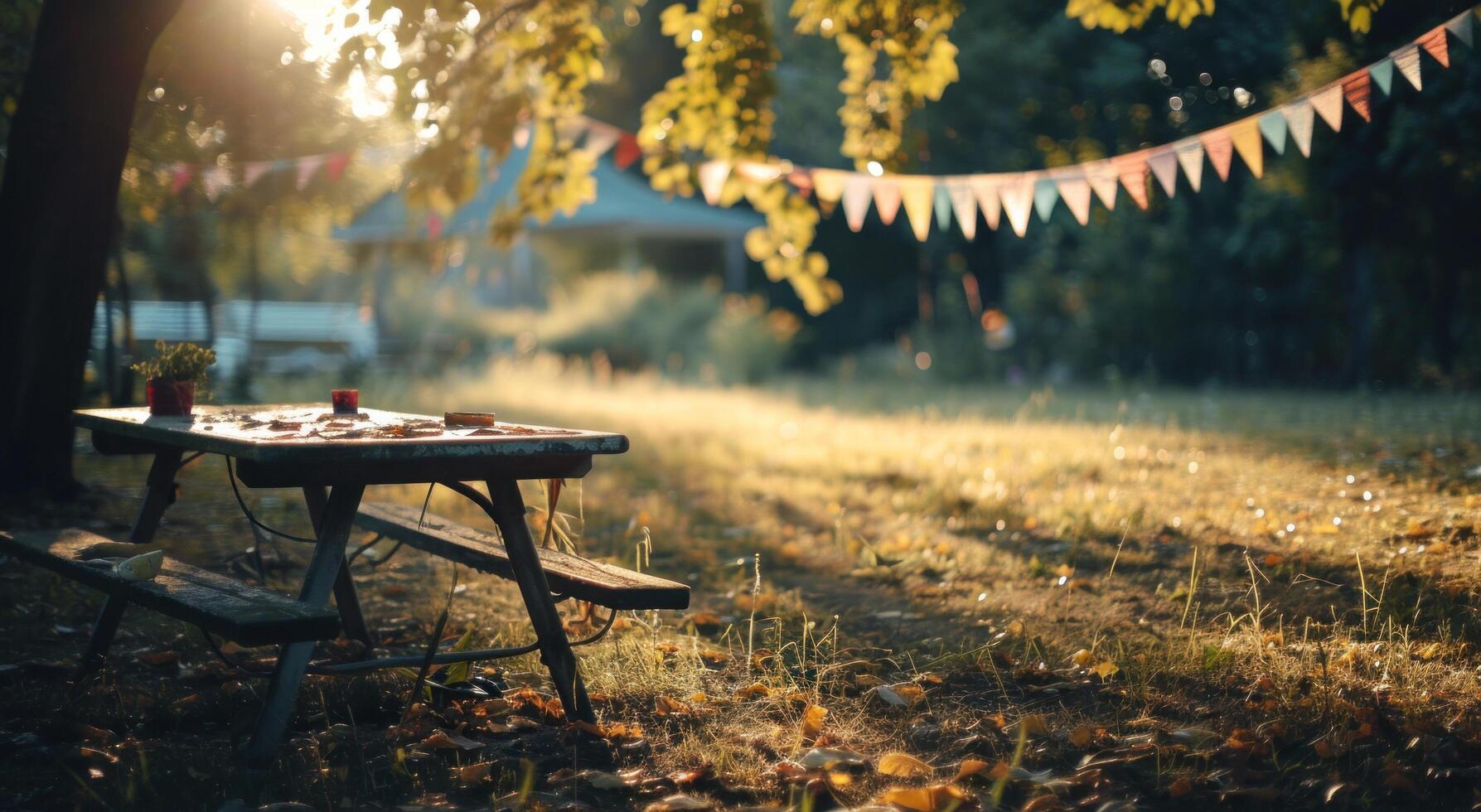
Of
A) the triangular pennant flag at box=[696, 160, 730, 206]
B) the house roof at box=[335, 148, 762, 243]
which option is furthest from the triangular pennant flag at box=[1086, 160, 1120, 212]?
the house roof at box=[335, 148, 762, 243]

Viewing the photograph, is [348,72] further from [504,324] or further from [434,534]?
[504,324]

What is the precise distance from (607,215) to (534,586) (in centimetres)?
2078

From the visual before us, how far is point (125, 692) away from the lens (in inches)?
148

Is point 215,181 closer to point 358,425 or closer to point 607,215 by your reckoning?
point 358,425

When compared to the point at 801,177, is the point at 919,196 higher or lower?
lower

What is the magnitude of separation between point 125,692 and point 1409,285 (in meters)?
13.9

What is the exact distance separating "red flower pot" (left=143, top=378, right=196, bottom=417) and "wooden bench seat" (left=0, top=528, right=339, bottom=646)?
0.46 meters

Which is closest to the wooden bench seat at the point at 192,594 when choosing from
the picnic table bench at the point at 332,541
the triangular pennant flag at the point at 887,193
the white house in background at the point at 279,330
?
the picnic table bench at the point at 332,541

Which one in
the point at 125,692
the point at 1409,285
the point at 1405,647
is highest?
the point at 1409,285

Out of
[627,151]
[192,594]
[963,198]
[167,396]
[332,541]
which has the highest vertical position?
[627,151]

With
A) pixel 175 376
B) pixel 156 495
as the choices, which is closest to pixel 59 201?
pixel 175 376

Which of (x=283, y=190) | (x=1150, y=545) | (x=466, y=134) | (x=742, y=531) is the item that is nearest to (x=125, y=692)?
(x=742, y=531)

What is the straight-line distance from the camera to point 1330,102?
5.51m

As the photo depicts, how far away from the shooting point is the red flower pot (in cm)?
419
